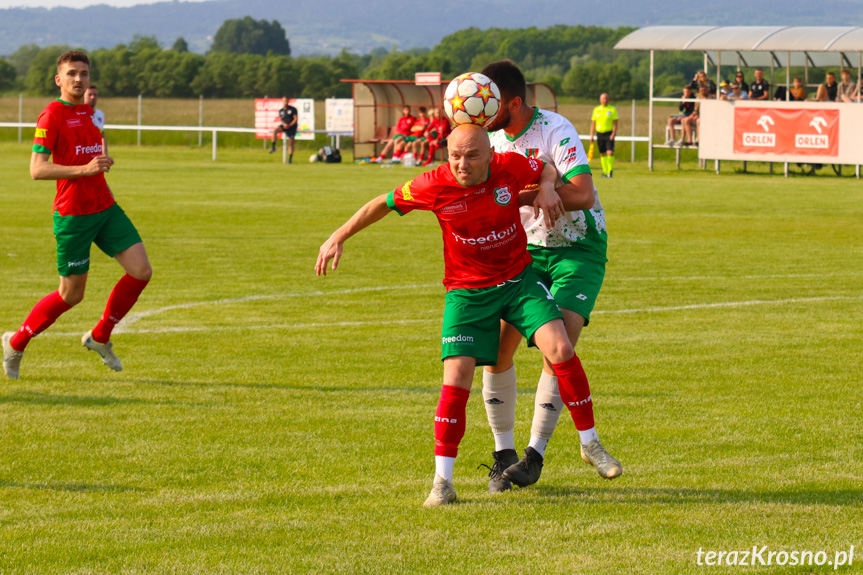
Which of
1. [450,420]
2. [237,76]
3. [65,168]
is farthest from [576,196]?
[237,76]

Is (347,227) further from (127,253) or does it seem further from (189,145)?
(189,145)

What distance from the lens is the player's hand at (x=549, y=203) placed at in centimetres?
510

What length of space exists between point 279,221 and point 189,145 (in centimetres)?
2914

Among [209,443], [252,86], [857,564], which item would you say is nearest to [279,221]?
[209,443]

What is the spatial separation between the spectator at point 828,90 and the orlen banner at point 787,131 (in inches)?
27.3

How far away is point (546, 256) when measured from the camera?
5.80 m

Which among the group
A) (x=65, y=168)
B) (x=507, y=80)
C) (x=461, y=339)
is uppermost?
(x=507, y=80)

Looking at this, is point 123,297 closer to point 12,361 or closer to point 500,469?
point 12,361

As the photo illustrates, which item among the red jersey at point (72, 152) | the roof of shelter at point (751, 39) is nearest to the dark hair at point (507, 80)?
the red jersey at point (72, 152)

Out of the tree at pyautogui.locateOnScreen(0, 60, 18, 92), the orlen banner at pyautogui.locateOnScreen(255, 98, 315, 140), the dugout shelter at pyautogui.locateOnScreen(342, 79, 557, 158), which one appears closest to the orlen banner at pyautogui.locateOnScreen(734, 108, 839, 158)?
the dugout shelter at pyautogui.locateOnScreen(342, 79, 557, 158)

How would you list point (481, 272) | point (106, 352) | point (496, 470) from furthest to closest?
point (106, 352) → point (496, 470) → point (481, 272)

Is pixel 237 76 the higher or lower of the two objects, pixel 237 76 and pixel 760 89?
the higher

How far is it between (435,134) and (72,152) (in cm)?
2700

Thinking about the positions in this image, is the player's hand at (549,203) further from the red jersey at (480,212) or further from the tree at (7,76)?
the tree at (7,76)
